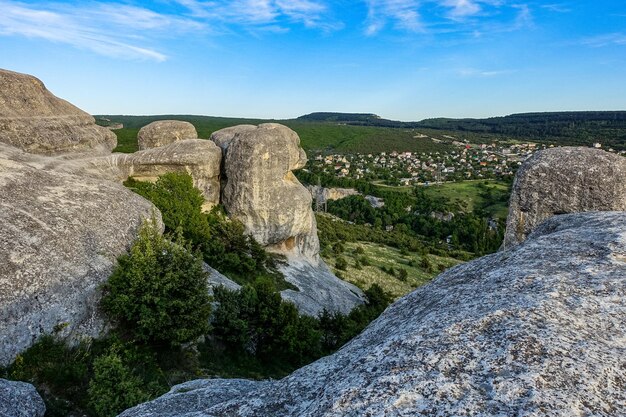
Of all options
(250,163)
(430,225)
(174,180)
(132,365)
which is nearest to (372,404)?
(132,365)

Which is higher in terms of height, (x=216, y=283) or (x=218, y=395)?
(x=218, y=395)

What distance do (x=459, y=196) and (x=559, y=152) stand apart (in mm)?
106302

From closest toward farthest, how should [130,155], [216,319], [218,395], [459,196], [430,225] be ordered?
1. [218,395]
2. [216,319]
3. [130,155]
4. [430,225]
5. [459,196]

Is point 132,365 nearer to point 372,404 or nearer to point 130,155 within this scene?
point 372,404

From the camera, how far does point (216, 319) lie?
18359 millimetres

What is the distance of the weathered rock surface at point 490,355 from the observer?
12.9 ft

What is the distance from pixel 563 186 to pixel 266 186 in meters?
21.6

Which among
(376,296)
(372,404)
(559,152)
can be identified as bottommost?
(376,296)

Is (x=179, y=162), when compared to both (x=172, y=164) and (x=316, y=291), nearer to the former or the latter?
(x=172, y=164)

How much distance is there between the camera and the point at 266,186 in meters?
32.4

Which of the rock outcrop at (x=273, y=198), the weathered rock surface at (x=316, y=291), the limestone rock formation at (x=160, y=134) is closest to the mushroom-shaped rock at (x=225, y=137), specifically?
the rock outcrop at (x=273, y=198)

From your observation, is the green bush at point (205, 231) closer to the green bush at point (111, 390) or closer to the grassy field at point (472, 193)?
the green bush at point (111, 390)

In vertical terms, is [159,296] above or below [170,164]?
below

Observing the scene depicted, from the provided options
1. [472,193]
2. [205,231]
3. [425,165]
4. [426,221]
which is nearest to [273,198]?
[205,231]
